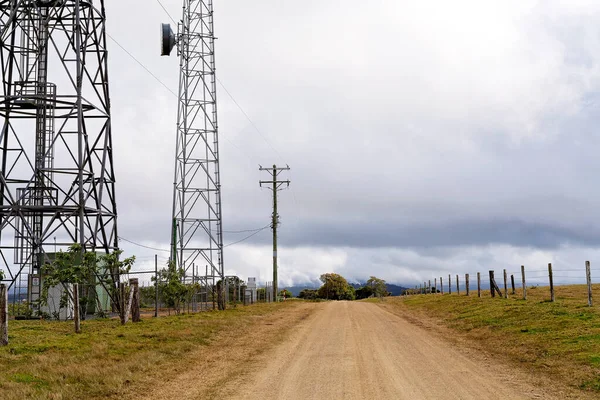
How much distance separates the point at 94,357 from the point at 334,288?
95.0 metres

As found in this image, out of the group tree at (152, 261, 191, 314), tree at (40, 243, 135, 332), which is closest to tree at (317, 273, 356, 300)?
tree at (152, 261, 191, 314)

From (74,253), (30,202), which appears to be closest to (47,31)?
(30,202)

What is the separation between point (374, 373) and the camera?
46.2ft

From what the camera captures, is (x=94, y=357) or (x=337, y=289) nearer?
(x=94, y=357)

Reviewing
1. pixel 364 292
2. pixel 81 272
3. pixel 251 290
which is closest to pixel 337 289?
pixel 364 292

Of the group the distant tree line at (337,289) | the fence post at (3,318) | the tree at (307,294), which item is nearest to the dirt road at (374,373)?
the fence post at (3,318)

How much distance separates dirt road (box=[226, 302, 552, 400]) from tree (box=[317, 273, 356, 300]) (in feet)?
291

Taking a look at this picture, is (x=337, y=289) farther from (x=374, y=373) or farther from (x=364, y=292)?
(x=374, y=373)

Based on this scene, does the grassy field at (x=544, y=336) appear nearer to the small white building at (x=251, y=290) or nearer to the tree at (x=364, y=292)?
the small white building at (x=251, y=290)

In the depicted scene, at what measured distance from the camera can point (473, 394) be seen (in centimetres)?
1182

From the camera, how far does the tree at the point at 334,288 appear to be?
109688mm

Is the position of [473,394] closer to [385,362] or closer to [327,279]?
[385,362]

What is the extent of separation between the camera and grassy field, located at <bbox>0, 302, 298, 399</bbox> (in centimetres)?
1262

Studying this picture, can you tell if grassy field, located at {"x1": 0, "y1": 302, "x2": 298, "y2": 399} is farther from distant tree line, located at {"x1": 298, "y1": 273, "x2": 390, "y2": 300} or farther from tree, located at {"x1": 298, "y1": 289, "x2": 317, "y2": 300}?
distant tree line, located at {"x1": 298, "y1": 273, "x2": 390, "y2": 300}
